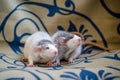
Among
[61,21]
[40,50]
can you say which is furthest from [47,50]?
[61,21]

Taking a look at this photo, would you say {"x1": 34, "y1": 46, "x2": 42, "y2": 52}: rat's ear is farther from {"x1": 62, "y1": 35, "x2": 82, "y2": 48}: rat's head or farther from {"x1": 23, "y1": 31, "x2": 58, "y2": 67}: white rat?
{"x1": 62, "y1": 35, "x2": 82, "y2": 48}: rat's head

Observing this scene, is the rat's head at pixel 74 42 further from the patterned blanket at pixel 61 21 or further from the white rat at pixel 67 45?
the patterned blanket at pixel 61 21

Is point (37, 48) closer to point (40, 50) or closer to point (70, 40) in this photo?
point (40, 50)

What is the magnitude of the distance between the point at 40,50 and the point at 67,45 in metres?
0.12

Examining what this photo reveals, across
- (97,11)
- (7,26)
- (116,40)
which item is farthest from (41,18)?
(116,40)

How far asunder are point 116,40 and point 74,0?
0.27 metres

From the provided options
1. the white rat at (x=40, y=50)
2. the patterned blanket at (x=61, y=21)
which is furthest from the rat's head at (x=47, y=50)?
the patterned blanket at (x=61, y=21)

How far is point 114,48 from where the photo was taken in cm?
127

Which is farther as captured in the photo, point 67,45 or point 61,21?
point 61,21

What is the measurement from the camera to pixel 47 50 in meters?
1.05

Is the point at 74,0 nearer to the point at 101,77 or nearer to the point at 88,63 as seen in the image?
the point at 88,63

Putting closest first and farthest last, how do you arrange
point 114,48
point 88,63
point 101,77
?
point 101,77 < point 88,63 < point 114,48

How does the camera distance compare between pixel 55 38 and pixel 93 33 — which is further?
pixel 93 33

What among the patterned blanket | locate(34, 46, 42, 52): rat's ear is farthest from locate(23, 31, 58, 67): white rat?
the patterned blanket
